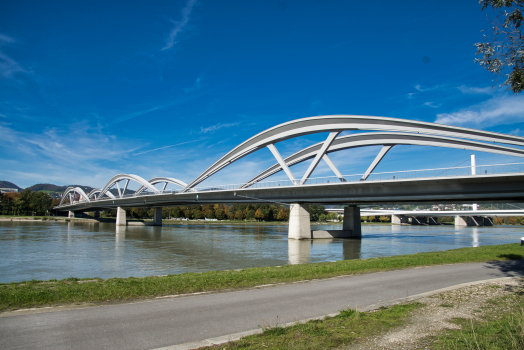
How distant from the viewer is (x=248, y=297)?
8.65 m


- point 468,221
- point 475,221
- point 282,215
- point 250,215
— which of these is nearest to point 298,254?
point 250,215

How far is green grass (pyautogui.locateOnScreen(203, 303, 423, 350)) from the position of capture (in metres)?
5.20

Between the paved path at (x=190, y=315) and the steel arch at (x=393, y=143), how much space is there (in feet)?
93.2

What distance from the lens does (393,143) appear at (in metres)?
39.1

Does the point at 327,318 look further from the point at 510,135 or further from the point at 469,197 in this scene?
the point at 510,135

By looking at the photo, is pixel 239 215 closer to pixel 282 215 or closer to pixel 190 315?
pixel 282 215

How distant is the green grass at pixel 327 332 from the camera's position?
5.20 metres

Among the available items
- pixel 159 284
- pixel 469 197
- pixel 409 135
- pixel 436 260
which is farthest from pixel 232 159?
pixel 159 284

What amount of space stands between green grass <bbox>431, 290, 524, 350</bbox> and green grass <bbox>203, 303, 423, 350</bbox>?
986mm

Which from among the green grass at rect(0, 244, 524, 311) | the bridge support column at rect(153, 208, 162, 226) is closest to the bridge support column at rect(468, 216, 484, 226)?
the bridge support column at rect(153, 208, 162, 226)

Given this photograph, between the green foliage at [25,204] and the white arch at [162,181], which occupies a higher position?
the white arch at [162,181]

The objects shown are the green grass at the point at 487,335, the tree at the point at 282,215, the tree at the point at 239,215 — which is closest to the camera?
the green grass at the point at 487,335

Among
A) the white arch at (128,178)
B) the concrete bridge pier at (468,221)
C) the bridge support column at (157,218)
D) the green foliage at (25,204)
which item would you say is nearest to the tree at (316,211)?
the concrete bridge pier at (468,221)

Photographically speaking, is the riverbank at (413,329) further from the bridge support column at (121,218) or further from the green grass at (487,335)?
the bridge support column at (121,218)
